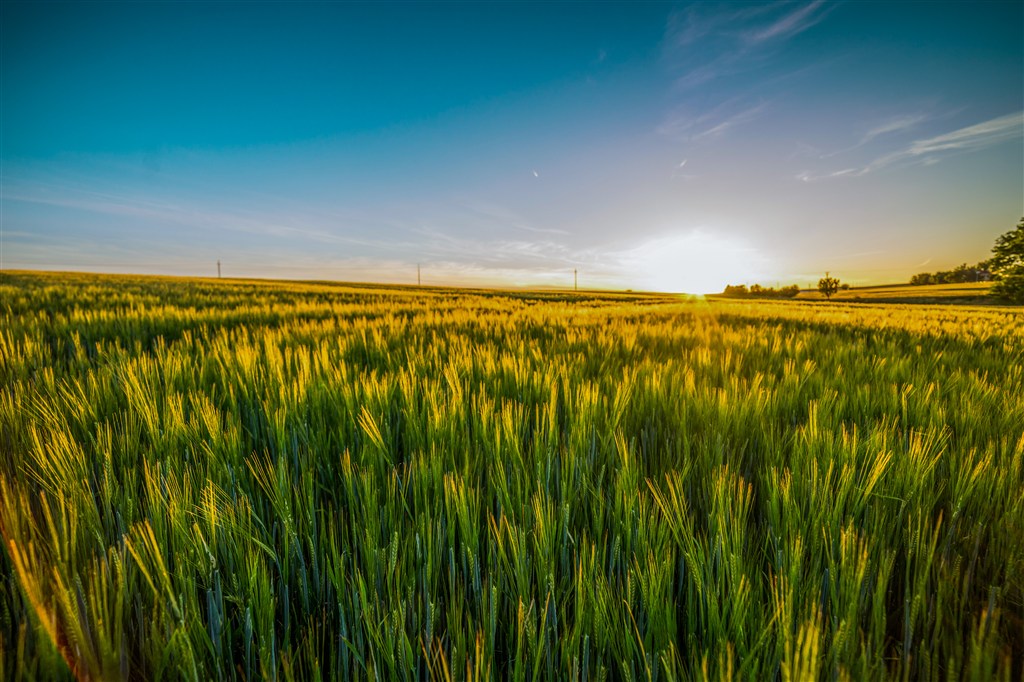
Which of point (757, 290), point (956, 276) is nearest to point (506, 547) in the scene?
point (757, 290)

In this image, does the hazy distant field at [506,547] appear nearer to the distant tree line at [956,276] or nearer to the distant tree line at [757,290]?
the distant tree line at [757,290]

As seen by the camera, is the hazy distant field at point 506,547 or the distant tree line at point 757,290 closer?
the hazy distant field at point 506,547

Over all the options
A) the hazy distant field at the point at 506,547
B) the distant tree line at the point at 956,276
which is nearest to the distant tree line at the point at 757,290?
the distant tree line at the point at 956,276

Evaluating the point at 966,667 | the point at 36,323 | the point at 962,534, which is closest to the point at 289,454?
the point at 966,667

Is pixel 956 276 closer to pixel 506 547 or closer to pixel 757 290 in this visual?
pixel 757 290

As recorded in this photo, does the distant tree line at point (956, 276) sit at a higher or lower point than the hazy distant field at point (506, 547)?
higher

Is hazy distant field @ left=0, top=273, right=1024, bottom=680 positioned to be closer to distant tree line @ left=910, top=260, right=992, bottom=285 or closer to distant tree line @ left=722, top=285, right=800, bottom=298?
distant tree line @ left=722, top=285, right=800, bottom=298

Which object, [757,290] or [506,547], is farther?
[757,290]

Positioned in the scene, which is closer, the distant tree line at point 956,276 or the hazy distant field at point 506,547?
the hazy distant field at point 506,547

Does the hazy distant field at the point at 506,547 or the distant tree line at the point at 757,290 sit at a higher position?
the distant tree line at the point at 757,290

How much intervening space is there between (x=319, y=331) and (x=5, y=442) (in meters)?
2.04

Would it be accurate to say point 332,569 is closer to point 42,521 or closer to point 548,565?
point 548,565

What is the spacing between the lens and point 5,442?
3.76 feet

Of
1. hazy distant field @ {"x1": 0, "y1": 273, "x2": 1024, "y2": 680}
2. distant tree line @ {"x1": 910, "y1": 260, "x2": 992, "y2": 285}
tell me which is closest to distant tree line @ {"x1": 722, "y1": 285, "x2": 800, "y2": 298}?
distant tree line @ {"x1": 910, "y1": 260, "x2": 992, "y2": 285}
